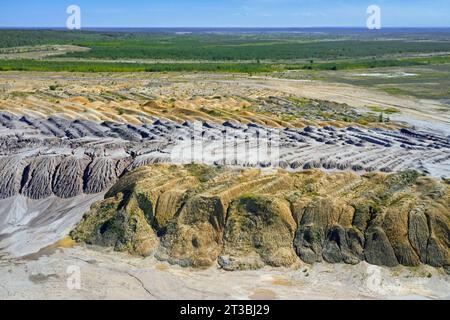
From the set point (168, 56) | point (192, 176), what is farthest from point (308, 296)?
point (168, 56)

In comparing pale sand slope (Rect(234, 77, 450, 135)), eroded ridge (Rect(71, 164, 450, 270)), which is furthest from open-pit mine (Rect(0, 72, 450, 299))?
pale sand slope (Rect(234, 77, 450, 135))

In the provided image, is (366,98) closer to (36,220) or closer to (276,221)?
(276,221)

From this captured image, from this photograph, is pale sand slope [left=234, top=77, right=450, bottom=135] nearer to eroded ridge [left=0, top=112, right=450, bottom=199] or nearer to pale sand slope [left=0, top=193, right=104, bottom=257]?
eroded ridge [left=0, top=112, right=450, bottom=199]

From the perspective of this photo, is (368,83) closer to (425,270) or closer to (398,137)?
(398,137)

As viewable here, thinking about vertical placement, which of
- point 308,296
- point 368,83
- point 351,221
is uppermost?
point 368,83

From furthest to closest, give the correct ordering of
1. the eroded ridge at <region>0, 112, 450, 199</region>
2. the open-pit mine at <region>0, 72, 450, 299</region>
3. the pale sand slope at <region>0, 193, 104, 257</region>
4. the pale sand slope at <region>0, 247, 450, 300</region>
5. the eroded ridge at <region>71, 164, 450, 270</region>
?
the eroded ridge at <region>0, 112, 450, 199</region>, the pale sand slope at <region>0, 193, 104, 257</region>, the eroded ridge at <region>71, 164, 450, 270</region>, the open-pit mine at <region>0, 72, 450, 299</region>, the pale sand slope at <region>0, 247, 450, 300</region>

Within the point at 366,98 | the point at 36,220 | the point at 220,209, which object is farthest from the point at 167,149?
the point at 366,98
